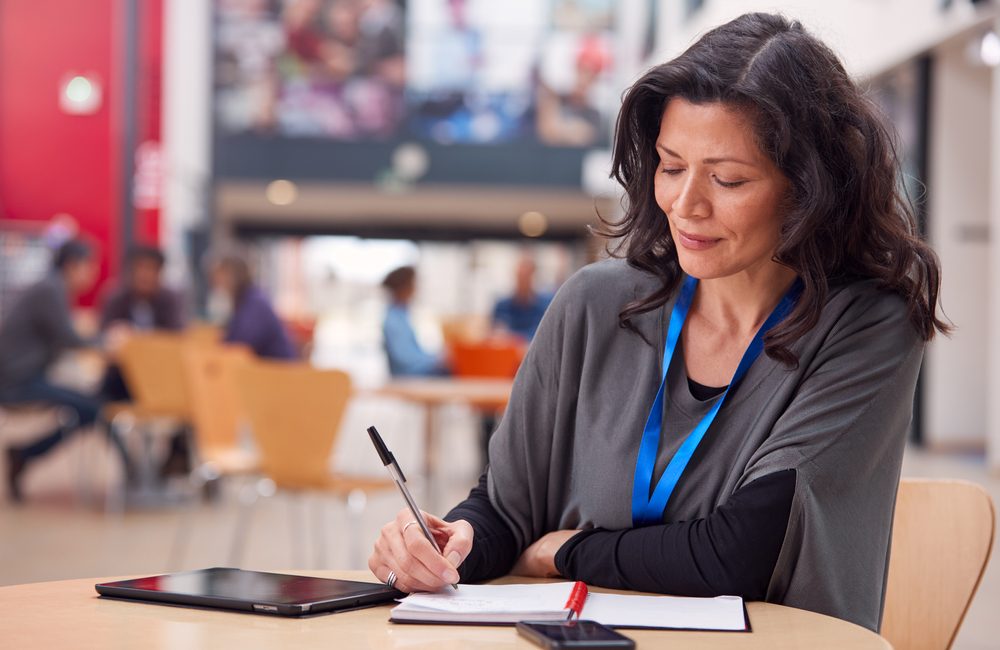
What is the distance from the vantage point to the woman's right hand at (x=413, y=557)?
4.57ft

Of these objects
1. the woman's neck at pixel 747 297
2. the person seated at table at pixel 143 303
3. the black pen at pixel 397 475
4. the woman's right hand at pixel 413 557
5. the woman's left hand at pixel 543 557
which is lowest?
the person seated at table at pixel 143 303

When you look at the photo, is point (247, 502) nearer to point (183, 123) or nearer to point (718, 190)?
point (718, 190)

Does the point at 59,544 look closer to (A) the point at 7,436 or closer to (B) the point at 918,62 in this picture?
(A) the point at 7,436

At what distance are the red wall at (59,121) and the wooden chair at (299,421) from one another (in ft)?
37.1

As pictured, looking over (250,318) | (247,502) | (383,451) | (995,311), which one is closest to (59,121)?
(250,318)

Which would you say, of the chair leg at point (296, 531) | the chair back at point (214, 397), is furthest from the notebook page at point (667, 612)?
the chair back at point (214, 397)

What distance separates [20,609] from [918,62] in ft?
28.2

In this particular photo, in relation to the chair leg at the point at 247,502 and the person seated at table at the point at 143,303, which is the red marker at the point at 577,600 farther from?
the person seated at table at the point at 143,303

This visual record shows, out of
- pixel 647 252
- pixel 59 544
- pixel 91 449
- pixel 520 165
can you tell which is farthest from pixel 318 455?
pixel 520 165

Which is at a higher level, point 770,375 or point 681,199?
point 681,199

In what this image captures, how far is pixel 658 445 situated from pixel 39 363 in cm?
576

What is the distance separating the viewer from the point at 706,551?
1.46 meters

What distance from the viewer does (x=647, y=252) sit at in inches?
70.1

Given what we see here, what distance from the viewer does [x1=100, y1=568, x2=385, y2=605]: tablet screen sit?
1322 mm
